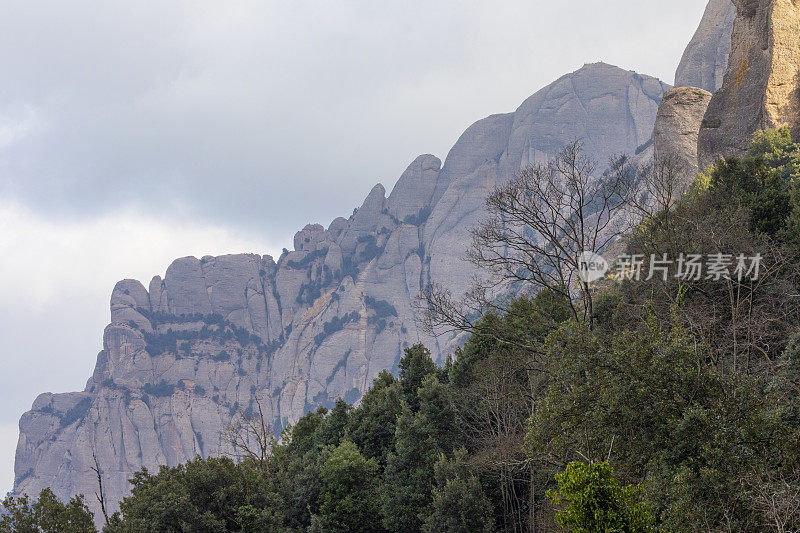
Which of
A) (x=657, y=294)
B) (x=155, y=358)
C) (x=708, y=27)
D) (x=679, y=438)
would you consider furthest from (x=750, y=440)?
(x=155, y=358)

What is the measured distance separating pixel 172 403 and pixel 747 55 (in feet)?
445

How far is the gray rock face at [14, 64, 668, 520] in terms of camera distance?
450ft

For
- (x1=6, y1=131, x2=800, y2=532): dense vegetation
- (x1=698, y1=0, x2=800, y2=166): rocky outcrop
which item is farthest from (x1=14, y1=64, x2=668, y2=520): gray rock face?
(x1=6, y1=131, x2=800, y2=532): dense vegetation

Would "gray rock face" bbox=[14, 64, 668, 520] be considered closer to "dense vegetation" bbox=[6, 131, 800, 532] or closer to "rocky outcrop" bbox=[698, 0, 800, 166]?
"rocky outcrop" bbox=[698, 0, 800, 166]

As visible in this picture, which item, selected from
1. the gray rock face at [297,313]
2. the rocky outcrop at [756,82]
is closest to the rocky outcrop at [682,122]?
the rocky outcrop at [756,82]

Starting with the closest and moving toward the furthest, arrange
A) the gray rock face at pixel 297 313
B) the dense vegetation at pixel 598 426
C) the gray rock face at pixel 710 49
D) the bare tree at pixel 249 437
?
the dense vegetation at pixel 598 426 → the bare tree at pixel 249 437 → the gray rock face at pixel 710 49 → the gray rock face at pixel 297 313

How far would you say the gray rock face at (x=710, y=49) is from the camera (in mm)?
107125

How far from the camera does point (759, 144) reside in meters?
39.2

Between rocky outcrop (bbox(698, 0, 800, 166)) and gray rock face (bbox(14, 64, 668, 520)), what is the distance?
9437 centimetres

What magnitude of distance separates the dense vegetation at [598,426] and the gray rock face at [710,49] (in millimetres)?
79713

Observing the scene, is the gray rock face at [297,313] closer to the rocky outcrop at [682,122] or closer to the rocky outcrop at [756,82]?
the rocky outcrop at [682,122]

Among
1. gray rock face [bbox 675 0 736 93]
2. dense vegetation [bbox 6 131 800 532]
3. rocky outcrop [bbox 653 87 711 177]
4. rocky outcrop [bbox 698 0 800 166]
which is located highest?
gray rock face [bbox 675 0 736 93]

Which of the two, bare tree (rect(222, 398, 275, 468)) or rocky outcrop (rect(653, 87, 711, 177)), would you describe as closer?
bare tree (rect(222, 398, 275, 468))

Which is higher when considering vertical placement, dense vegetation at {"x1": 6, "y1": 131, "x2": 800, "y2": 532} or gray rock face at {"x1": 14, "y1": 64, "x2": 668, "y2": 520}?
gray rock face at {"x1": 14, "y1": 64, "x2": 668, "y2": 520}
